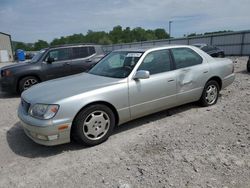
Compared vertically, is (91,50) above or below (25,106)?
above

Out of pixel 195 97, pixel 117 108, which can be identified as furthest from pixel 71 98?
pixel 195 97

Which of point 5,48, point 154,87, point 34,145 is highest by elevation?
point 5,48

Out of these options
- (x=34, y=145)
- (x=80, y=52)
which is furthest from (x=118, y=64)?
(x=80, y=52)

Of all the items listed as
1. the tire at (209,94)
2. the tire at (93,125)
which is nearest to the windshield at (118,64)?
the tire at (93,125)

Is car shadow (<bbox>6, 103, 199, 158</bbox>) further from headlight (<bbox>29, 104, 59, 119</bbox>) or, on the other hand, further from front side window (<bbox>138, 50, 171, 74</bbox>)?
front side window (<bbox>138, 50, 171, 74</bbox>)

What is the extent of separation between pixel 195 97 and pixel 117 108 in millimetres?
2051

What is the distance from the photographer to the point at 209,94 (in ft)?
16.4

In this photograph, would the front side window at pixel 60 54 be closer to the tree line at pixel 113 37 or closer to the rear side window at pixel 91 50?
the rear side window at pixel 91 50

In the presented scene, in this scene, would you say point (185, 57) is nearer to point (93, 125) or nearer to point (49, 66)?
point (93, 125)

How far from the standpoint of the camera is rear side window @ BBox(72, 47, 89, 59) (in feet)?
26.3

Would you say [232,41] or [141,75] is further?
[232,41]

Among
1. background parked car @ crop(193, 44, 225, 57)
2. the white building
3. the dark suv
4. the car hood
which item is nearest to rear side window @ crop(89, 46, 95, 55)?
the dark suv

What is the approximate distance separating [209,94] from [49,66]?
211 inches

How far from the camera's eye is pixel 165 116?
4586mm
